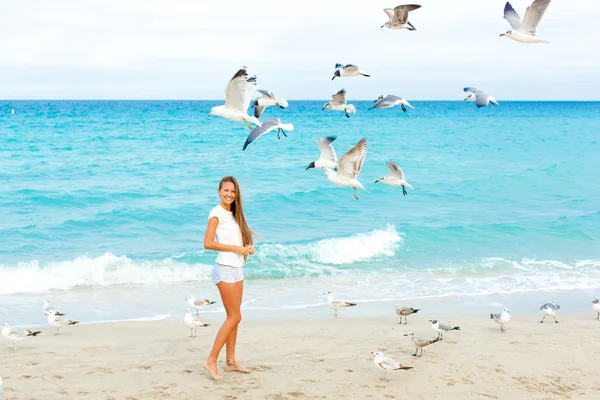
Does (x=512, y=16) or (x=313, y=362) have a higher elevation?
(x=512, y=16)

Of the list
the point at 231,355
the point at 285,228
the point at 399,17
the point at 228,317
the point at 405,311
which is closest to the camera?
the point at 228,317

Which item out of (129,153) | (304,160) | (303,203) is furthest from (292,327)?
(129,153)

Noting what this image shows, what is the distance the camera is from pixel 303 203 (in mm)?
19922

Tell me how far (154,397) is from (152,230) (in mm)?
10680

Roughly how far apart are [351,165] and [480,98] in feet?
7.58

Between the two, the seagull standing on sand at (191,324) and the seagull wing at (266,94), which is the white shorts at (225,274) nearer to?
the seagull standing on sand at (191,324)

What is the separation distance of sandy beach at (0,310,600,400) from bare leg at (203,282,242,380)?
6.4 inches

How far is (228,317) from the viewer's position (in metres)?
6.21

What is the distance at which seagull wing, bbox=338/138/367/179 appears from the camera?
877cm

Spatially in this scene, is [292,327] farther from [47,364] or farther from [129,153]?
[129,153]

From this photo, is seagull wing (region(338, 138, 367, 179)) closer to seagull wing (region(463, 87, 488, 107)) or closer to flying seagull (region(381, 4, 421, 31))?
flying seagull (region(381, 4, 421, 31))

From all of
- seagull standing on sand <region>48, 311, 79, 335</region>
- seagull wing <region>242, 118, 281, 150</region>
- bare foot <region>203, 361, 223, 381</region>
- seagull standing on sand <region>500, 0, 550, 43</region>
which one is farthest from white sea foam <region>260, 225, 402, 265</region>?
bare foot <region>203, 361, 223, 381</region>

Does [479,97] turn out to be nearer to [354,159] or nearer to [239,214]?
[354,159]

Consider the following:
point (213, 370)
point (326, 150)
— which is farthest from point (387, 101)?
point (213, 370)
